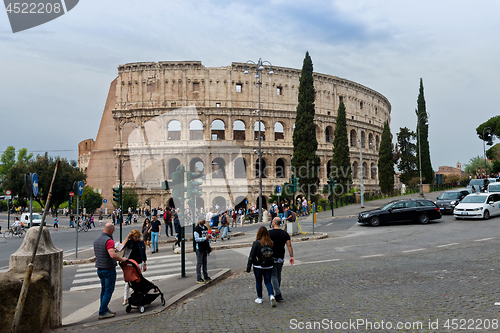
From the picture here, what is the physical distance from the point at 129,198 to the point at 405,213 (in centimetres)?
3181

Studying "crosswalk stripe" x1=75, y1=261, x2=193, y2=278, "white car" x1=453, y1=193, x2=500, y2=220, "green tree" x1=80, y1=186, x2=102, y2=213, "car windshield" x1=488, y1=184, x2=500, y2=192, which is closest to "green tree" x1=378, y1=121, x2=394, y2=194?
"car windshield" x1=488, y1=184, x2=500, y2=192

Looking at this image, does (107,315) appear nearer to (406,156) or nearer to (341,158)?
(341,158)

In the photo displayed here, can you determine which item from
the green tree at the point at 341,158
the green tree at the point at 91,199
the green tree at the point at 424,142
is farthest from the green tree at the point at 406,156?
the green tree at the point at 91,199

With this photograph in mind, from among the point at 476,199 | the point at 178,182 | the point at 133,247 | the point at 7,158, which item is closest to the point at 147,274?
the point at 178,182

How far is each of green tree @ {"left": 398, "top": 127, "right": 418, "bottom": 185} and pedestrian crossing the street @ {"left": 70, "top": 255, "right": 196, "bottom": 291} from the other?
5785cm

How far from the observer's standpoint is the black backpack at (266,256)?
652 centimetres

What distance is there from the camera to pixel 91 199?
1829 inches

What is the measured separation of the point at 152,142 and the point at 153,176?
4.51m

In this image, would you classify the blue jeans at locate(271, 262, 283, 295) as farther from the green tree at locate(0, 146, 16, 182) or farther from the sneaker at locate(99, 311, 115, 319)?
the green tree at locate(0, 146, 16, 182)

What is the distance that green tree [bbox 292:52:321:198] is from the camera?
124 ft

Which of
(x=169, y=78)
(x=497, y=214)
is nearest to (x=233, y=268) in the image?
(x=497, y=214)

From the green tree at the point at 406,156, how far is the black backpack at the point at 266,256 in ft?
202

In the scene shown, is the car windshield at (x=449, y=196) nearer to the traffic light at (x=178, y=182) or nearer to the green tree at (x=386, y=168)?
the traffic light at (x=178, y=182)

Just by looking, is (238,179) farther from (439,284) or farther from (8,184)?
(439,284)
